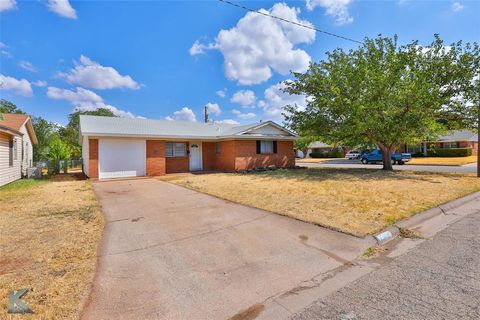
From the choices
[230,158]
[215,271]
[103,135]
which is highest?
[103,135]

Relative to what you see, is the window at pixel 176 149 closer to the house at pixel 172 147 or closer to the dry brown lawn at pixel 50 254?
the house at pixel 172 147

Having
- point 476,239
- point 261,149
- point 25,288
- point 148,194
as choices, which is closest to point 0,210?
point 148,194

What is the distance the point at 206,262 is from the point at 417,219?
524cm

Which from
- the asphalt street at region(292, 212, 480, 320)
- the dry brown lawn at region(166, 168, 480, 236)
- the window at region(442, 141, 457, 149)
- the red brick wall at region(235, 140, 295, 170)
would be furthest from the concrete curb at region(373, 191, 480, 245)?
the window at region(442, 141, 457, 149)

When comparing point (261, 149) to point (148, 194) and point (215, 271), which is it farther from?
Answer: point (215, 271)

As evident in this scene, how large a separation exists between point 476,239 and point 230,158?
14816 mm

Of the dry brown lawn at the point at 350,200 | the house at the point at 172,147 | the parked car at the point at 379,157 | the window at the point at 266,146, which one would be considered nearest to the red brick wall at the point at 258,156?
the house at the point at 172,147

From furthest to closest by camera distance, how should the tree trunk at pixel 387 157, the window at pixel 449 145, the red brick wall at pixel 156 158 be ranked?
the window at pixel 449 145 → the tree trunk at pixel 387 157 → the red brick wall at pixel 156 158

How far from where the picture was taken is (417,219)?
6094mm

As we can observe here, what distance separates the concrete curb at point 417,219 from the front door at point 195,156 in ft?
49.6

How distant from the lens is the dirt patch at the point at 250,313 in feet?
8.82

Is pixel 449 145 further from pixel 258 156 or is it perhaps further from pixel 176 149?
pixel 176 149

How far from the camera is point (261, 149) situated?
64.5ft

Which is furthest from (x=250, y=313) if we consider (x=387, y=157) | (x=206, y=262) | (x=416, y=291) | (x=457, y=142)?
(x=457, y=142)
